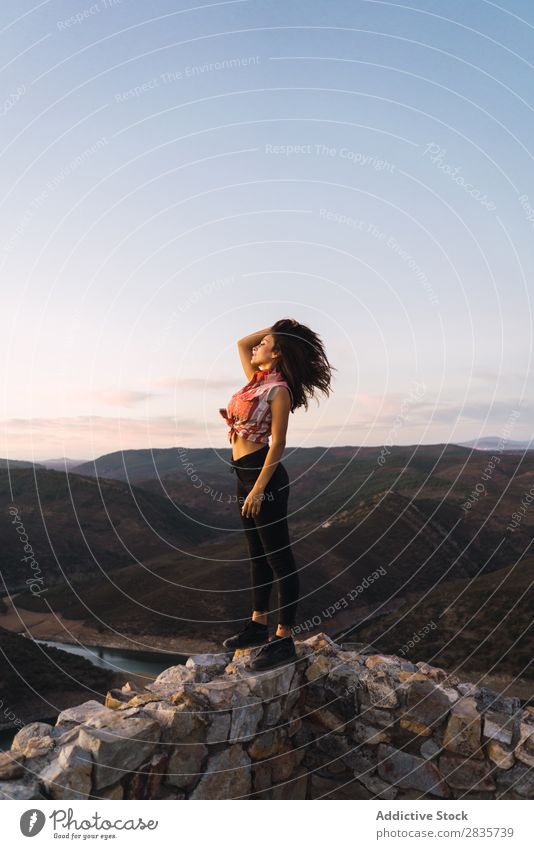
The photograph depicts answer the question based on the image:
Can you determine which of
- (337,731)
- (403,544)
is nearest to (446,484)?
(403,544)

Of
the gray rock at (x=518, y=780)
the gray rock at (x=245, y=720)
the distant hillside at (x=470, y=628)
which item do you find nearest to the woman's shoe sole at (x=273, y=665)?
the gray rock at (x=245, y=720)

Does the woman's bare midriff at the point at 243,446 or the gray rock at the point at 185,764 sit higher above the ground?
the woman's bare midriff at the point at 243,446

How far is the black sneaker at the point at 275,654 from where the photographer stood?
612cm

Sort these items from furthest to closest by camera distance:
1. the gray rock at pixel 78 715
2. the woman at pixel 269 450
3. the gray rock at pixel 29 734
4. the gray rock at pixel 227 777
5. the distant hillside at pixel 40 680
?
the distant hillside at pixel 40 680 < the woman at pixel 269 450 < the gray rock at pixel 227 777 < the gray rock at pixel 78 715 < the gray rock at pixel 29 734

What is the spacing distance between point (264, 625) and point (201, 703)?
1.21 m

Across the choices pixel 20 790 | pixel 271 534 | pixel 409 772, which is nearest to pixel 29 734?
pixel 20 790

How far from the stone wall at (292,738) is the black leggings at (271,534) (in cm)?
82

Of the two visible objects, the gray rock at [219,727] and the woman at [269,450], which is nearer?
the gray rock at [219,727]

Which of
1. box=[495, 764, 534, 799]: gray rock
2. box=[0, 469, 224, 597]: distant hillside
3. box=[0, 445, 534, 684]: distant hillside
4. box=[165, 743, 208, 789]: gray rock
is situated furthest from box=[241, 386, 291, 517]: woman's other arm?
box=[0, 469, 224, 597]: distant hillside

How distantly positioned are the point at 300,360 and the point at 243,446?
1103 millimetres

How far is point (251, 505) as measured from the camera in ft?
19.1

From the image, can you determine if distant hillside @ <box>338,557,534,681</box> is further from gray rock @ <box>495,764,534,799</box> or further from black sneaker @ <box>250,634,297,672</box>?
black sneaker @ <box>250,634,297,672</box>

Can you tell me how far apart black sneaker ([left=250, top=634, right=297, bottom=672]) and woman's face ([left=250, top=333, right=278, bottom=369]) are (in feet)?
9.52

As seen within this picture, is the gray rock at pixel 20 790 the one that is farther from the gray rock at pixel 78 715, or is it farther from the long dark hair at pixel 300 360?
the long dark hair at pixel 300 360
